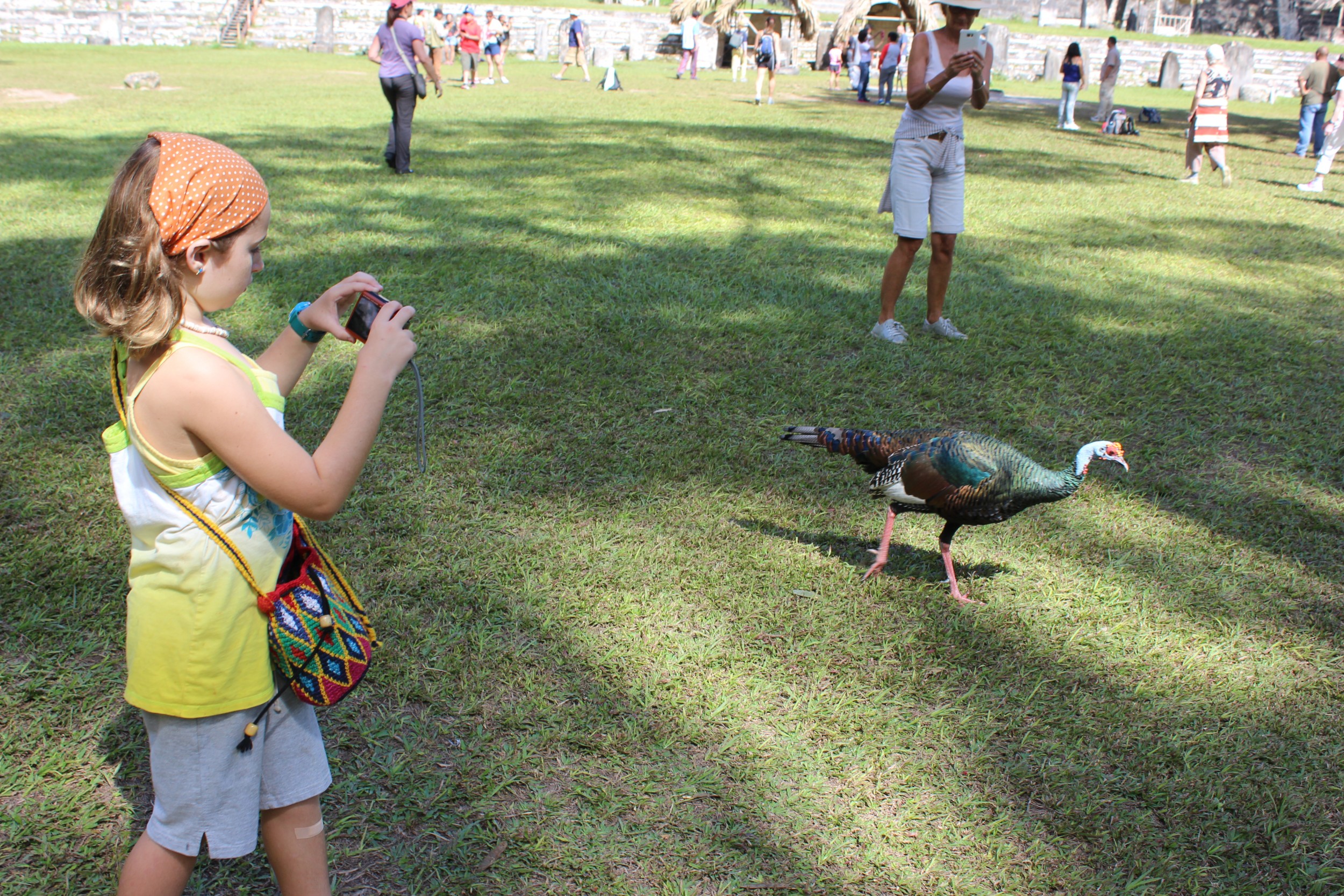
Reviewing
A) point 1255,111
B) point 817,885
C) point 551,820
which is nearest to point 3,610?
point 551,820

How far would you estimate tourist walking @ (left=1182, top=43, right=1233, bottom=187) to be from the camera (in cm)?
1215

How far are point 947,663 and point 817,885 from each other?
111 centimetres

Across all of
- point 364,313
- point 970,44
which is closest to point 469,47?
point 970,44

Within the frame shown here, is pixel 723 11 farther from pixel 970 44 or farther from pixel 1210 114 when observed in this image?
pixel 970 44

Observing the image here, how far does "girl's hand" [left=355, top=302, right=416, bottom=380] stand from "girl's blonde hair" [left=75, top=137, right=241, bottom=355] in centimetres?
33

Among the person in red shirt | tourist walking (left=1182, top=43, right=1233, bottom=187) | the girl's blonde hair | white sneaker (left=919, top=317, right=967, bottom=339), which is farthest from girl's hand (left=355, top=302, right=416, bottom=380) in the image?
the person in red shirt

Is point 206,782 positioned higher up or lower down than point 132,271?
lower down

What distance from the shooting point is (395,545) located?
3.69 meters

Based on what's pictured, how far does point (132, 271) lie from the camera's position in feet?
5.19

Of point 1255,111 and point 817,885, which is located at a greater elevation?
point 1255,111

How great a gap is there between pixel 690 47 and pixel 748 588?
27.6 m

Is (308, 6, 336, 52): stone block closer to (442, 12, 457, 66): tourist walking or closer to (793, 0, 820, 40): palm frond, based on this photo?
(442, 12, 457, 66): tourist walking

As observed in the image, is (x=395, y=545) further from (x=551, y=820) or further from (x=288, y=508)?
(x=288, y=508)

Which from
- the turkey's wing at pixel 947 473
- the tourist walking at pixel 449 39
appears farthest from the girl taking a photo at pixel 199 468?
the tourist walking at pixel 449 39
